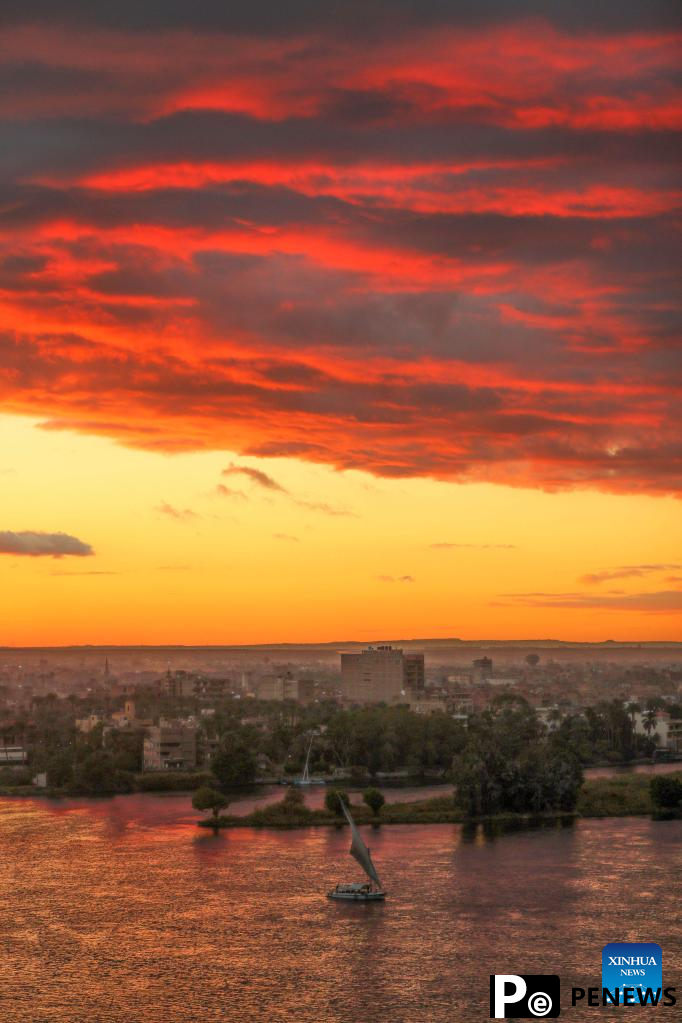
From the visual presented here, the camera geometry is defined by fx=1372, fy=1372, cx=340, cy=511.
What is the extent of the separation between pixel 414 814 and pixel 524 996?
1766 centimetres

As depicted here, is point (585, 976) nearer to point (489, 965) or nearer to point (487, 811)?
point (489, 965)

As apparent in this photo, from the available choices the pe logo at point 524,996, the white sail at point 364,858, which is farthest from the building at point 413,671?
the pe logo at point 524,996

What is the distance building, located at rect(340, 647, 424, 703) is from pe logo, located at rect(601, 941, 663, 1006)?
97.0 metres

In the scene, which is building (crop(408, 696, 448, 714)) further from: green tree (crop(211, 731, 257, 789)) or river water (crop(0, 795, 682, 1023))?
river water (crop(0, 795, 682, 1023))

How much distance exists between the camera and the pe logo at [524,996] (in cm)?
1748

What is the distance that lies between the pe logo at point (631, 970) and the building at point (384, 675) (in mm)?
96975

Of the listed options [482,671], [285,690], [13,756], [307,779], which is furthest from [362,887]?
[482,671]

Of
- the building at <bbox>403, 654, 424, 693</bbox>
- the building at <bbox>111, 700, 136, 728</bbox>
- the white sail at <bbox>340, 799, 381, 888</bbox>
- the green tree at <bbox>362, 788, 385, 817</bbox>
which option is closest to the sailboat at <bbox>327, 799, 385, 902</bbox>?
the white sail at <bbox>340, 799, 381, 888</bbox>

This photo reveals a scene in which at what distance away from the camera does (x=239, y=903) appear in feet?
80.8

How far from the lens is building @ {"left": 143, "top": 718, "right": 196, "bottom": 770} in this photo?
169 ft

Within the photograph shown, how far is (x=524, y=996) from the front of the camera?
59.8ft

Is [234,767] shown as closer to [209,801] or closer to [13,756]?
[209,801]

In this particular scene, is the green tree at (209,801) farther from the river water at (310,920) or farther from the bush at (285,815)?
the river water at (310,920)

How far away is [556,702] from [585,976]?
3291 inches
